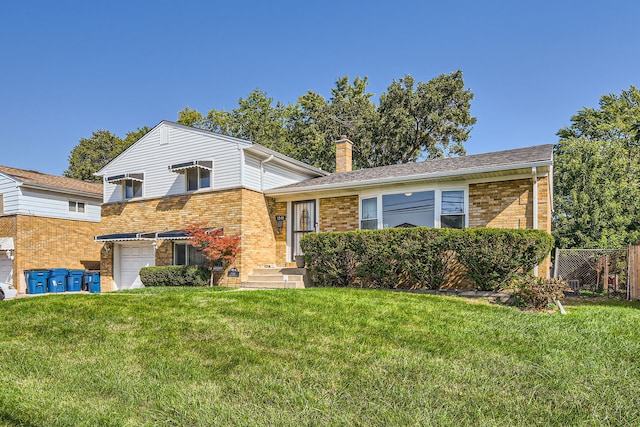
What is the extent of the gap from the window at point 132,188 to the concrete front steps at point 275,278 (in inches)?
267

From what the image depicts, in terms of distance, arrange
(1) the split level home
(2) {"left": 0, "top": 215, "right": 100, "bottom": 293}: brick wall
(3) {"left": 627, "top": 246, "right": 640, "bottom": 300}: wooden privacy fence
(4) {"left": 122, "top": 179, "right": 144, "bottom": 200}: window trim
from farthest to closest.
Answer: (2) {"left": 0, "top": 215, "right": 100, "bottom": 293}: brick wall → (4) {"left": 122, "top": 179, "right": 144, "bottom": 200}: window trim → (1) the split level home → (3) {"left": 627, "top": 246, "right": 640, "bottom": 300}: wooden privacy fence

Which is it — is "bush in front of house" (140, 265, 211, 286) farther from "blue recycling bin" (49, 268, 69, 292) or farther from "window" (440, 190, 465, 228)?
"window" (440, 190, 465, 228)

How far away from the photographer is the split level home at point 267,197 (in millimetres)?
11625

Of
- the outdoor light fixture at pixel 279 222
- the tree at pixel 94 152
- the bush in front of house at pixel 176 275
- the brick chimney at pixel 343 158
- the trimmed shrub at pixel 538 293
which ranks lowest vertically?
the bush in front of house at pixel 176 275

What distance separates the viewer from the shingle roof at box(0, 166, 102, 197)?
63.3ft

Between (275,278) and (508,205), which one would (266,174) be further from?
(508,205)

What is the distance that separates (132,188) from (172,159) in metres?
2.58

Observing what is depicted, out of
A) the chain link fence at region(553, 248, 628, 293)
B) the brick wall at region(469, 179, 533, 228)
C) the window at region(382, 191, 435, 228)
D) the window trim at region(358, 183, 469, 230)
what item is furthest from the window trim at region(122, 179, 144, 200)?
the chain link fence at region(553, 248, 628, 293)

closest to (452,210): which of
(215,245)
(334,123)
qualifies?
(215,245)

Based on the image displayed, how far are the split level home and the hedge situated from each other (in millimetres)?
1798

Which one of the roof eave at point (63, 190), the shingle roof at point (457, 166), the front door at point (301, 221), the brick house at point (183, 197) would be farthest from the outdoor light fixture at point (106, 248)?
the front door at point (301, 221)

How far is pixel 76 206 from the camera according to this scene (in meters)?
21.1

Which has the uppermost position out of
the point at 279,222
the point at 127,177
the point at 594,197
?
the point at 127,177

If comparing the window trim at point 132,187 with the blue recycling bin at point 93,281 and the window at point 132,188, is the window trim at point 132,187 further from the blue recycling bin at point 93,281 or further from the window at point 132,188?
the blue recycling bin at point 93,281
